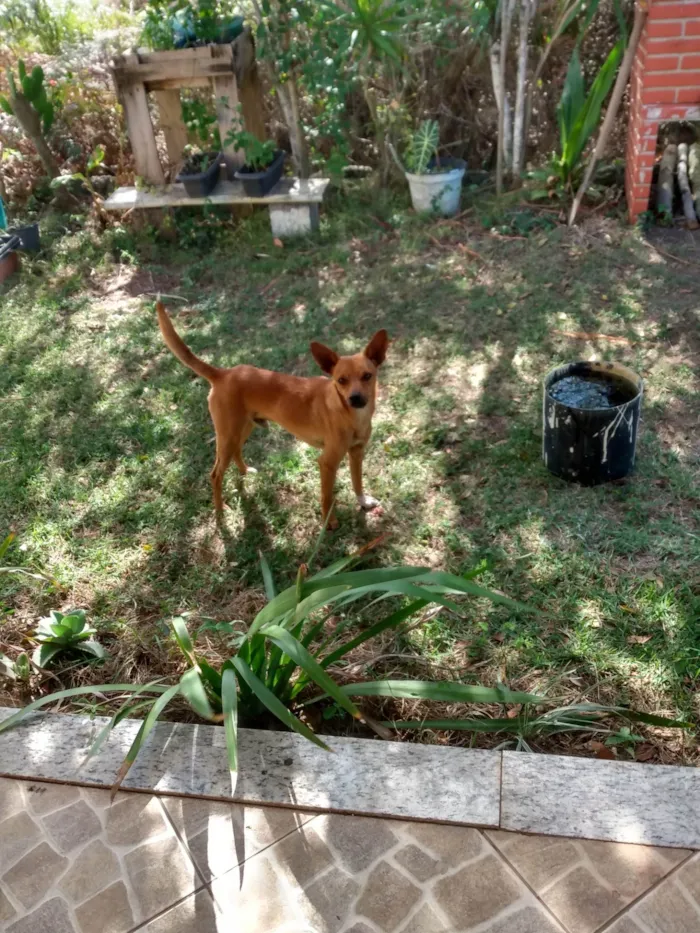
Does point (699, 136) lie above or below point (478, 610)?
above

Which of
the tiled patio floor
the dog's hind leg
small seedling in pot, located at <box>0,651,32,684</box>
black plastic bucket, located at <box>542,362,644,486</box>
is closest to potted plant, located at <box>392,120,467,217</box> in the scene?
black plastic bucket, located at <box>542,362,644,486</box>

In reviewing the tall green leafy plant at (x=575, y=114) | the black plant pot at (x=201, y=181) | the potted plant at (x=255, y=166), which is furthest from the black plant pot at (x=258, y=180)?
the tall green leafy plant at (x=575, y=114)

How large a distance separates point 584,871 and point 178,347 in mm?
2528

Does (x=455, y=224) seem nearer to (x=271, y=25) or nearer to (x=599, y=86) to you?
(x=599, y=86)

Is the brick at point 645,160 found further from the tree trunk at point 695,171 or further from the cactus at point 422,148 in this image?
the cactus at point 422,148

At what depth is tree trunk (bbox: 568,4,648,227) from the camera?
5398 millimetres

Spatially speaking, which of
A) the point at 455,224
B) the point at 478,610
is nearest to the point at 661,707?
A: the point at 478,610

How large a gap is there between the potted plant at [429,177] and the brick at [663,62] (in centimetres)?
165

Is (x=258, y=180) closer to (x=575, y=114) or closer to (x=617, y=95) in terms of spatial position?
(x=575, y=114)

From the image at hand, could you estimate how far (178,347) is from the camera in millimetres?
3350

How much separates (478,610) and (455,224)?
420 centimetres

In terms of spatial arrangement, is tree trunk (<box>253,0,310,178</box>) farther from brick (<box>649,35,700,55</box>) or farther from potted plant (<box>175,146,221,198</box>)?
brick (<box>649,35,700,55</box>)

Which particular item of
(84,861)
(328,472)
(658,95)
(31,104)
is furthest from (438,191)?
(84,861)

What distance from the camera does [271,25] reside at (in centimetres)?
Answer: 620
